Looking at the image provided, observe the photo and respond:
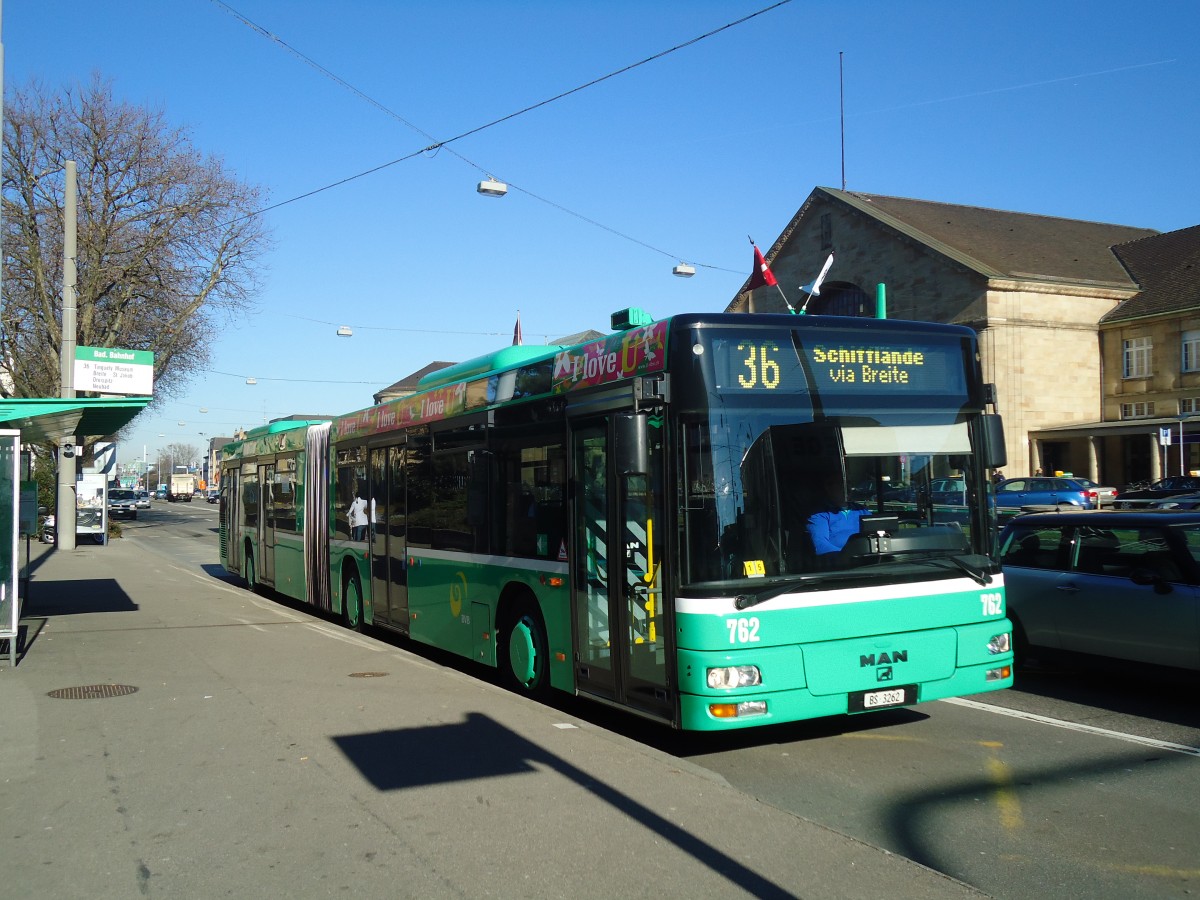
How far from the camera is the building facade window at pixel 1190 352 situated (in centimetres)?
4734

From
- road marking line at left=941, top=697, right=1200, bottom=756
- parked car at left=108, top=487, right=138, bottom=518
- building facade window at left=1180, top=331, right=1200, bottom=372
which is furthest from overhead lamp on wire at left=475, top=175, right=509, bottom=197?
parked car at left=108, top=487, right=138, bottom=518

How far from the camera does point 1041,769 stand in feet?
22.5

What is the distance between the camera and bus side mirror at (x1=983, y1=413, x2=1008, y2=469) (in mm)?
7465

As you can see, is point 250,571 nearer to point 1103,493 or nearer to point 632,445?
point 632,445

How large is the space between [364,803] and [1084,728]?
527cm

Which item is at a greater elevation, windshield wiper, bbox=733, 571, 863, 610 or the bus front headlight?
windshield wiper, bbox=733, 571, 863, 610

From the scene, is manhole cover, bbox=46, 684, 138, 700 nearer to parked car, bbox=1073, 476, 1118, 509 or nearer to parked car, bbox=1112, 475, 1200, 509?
parked car, bbox=1112, 475, 1200, 509

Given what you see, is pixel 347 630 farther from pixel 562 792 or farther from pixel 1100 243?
pixel 1100 243

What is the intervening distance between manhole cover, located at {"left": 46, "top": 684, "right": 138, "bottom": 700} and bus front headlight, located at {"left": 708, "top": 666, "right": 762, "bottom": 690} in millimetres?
5208

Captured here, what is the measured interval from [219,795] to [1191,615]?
695cm

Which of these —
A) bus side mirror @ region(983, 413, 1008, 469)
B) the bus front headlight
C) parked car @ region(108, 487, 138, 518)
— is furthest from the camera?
parked car @ region(108, 487, 138, 518)

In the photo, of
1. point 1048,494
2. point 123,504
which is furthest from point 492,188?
point 123,504

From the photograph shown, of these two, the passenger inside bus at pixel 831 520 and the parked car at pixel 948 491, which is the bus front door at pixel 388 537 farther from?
the parked car at pixel 948 491

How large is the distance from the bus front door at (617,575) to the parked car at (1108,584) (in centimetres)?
426
